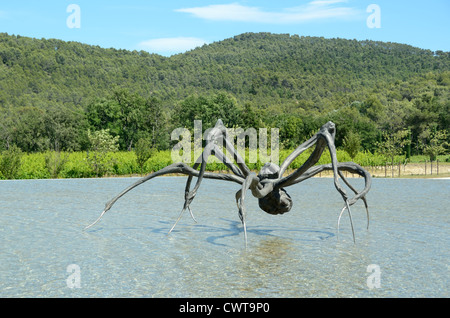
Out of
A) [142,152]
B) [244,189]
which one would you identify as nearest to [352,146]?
[142,152]

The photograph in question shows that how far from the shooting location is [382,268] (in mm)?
5977

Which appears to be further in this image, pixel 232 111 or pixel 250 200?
pixel 232 111

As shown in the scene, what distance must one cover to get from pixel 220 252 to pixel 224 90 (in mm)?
82168

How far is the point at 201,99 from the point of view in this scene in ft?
201

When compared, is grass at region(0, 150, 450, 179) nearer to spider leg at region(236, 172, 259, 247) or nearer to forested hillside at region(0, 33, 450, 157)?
forested hillside at region(0, 33, 450, 157)

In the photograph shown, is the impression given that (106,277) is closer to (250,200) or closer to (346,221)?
(346,221)

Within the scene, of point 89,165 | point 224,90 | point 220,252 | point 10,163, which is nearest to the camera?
point 220,252

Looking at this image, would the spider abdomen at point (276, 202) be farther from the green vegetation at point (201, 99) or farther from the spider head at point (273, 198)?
the green vegetation at point (201, 99)

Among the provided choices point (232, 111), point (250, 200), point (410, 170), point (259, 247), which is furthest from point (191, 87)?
point (259, 247)

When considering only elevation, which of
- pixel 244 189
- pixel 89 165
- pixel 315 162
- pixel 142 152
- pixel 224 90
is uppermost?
pixel 224 90

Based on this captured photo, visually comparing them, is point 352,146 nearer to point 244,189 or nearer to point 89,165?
point 89,165

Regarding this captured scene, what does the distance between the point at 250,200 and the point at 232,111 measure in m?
47.6

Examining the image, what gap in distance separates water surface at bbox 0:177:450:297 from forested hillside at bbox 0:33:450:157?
2122cm

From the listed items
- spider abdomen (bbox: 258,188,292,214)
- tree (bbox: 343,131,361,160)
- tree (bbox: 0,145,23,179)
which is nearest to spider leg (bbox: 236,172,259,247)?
spider abdomen (bbox: 258,188,292,214)
